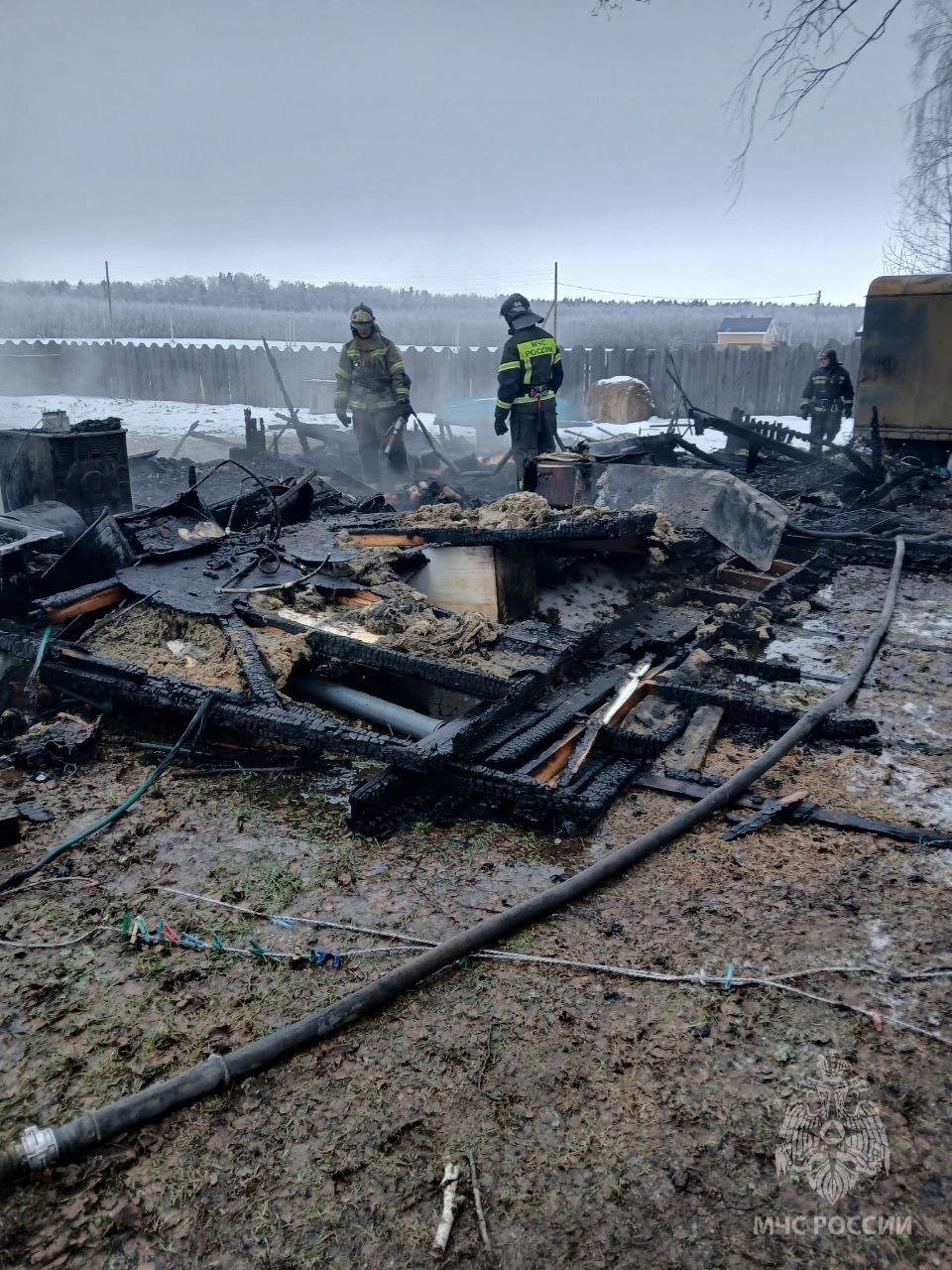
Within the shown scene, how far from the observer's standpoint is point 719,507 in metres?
6.98

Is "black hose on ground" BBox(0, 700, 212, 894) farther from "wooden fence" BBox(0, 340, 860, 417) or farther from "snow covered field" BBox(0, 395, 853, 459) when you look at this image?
"wooden fence" BBox(0, 340, 860, 417)

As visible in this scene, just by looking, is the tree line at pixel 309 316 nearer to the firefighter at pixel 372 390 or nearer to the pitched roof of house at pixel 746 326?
the pitched roof of house at pixel 746 326

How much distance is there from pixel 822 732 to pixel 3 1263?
146 inches

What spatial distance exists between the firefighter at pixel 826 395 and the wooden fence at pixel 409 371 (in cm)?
674

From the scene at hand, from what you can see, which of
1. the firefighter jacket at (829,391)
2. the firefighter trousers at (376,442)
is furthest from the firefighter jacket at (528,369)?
the firefighter jacket at (829,391)

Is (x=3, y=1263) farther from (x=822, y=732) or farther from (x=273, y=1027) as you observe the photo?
(x=822, y=732)

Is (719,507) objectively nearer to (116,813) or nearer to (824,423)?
(116,813)

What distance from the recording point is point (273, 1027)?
89.7 inches

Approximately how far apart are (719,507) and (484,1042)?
574cm

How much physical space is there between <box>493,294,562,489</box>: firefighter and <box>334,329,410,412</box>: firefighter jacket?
1.96m

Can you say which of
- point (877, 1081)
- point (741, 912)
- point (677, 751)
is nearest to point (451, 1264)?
point (877, 1081)

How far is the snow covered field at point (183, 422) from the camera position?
15312 mm

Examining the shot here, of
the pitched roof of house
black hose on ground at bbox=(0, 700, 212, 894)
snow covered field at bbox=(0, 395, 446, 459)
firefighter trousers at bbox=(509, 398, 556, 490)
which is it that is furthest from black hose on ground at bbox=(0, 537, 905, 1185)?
the pitched roof of house

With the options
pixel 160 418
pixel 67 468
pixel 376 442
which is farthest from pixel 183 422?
pixel 67 468
